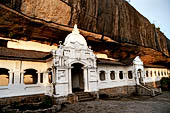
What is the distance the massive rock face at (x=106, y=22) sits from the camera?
32.5ft

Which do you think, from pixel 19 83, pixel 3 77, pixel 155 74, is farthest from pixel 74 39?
pixel 155 74

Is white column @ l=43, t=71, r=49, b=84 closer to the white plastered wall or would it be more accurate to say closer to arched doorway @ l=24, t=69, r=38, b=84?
the white plastered wall

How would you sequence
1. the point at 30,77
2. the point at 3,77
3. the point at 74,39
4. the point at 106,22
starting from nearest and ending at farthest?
the point at 3,77
the point at 74,39
the point at 30,77
the point at 106,22

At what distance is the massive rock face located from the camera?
9.91 m

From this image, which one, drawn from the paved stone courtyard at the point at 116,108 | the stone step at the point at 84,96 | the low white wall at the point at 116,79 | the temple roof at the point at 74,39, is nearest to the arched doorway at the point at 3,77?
the temple roof at the point at 74,39

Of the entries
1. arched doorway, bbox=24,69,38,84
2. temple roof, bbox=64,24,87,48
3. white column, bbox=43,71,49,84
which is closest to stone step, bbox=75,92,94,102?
white column, bbox=43,71,49,84

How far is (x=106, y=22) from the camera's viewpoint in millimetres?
13781

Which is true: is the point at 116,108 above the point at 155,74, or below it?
below

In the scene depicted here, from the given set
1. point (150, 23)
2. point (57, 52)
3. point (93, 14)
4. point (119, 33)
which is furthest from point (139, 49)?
point (57, 52)

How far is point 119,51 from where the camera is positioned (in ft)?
61.8

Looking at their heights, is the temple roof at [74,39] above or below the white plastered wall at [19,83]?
above

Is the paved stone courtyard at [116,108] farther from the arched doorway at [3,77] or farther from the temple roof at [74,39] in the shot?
the arched doorway at [3,77]

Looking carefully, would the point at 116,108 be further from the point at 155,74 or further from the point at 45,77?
the point at 155,74

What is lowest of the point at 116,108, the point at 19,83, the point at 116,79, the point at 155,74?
the point at 116,108
